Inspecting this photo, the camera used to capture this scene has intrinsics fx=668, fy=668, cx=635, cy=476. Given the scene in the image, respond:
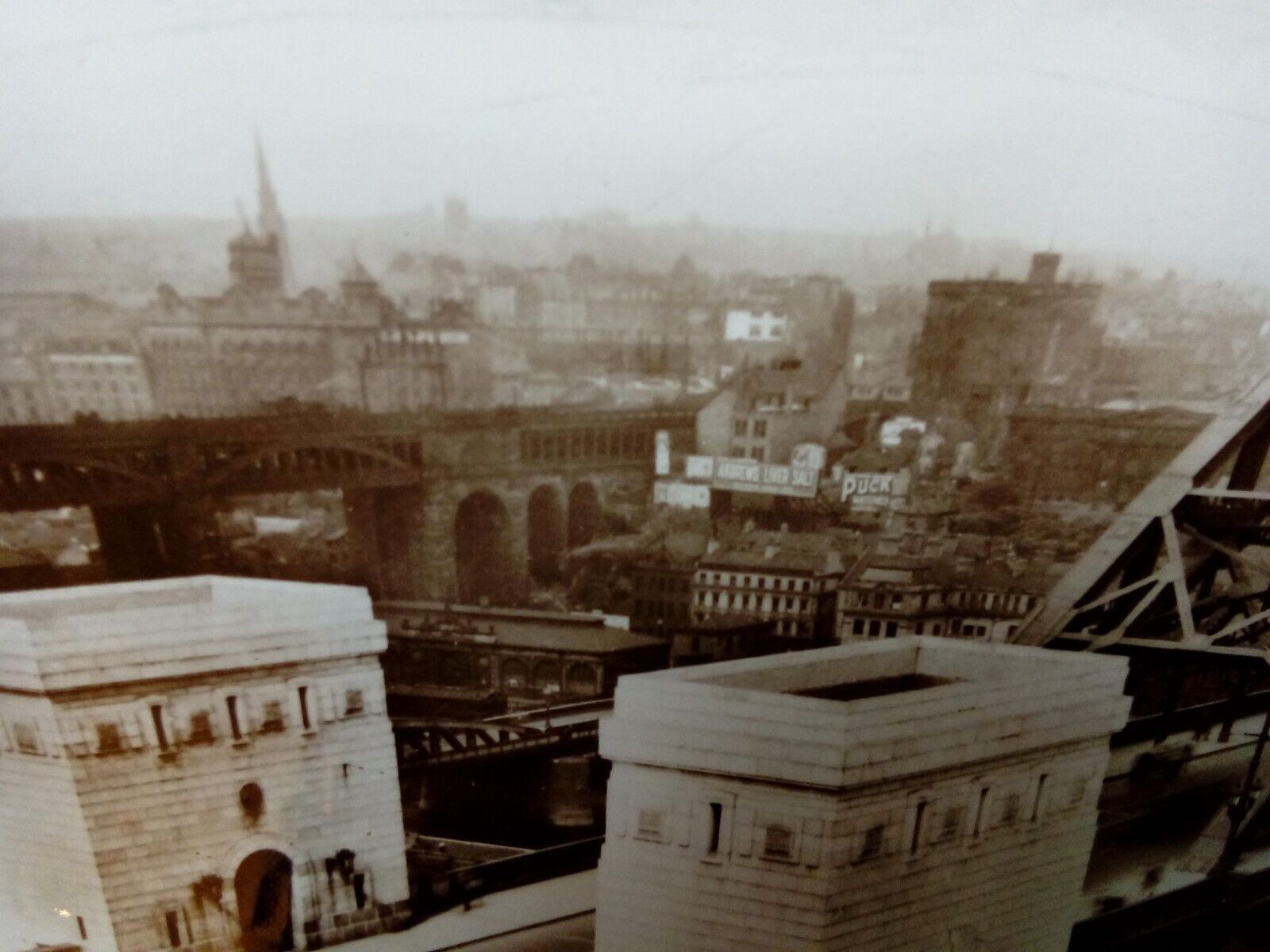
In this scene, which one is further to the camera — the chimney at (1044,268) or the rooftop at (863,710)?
the chimney at (1044,268)

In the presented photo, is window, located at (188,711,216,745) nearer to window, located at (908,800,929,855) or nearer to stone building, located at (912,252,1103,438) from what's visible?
window, located at (908,800,929,855)

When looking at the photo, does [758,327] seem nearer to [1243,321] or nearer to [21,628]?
[1243,321]

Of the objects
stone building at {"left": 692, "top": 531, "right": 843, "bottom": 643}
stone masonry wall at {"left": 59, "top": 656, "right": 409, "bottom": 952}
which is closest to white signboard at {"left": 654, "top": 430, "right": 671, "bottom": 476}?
stone building at {"left": 692, "top": 531, "right": 843, "bottom": 643}

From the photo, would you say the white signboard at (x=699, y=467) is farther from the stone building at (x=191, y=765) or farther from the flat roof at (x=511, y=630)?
the stone building at (x=191, y=765)

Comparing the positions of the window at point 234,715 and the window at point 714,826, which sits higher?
the window at point 234,715

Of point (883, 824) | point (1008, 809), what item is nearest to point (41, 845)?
point (883, 824)

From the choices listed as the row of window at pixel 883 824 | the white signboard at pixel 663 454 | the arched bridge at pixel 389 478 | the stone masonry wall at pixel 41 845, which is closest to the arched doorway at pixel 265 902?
the stone masonry wall at pixel 41 845
